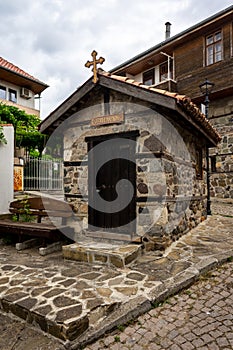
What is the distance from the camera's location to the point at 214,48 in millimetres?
12047

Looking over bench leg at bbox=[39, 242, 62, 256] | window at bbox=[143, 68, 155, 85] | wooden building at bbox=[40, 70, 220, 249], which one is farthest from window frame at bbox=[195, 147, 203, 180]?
window at bbox=[143, 68, 155, 85]

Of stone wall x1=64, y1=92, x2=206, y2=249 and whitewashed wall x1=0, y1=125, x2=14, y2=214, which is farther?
whitewashed wall x1=0, y1=125, x2=14, y2=214

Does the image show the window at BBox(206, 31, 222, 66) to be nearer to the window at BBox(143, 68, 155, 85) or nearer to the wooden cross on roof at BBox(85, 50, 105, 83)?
the window at BBox(143, 68, 155, 85)

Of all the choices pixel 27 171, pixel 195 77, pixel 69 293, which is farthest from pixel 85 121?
pixel 195 77

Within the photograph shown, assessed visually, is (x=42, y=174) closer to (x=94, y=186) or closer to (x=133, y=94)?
(x=94, y=186)

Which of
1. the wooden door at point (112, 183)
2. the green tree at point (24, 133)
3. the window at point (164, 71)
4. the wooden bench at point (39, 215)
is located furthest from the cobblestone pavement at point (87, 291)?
the window at point (164, 71)

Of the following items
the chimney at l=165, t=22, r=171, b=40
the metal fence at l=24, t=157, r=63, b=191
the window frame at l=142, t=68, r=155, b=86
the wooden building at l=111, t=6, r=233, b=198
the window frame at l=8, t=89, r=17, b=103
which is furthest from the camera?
the window frame at l=8, t=89, r=17, b=103

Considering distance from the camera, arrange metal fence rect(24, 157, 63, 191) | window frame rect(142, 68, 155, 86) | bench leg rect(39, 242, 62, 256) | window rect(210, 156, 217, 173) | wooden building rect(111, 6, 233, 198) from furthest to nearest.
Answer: window frame rect(142, 68, 155, 86)
window rect(210, 156, 217, 173)
wooden building rect(111, 6, 233, 198)
metal fence rect(24, 157, 63, 191)
bench leg rect(39, 242, 62, 256)

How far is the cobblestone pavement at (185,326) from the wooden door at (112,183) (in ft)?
6.33

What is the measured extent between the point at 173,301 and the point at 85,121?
12.6ft

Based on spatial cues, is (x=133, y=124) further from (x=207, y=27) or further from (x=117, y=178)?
(x=207, y=27)

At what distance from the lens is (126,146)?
205 inches

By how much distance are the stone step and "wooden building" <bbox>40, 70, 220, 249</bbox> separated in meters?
0.34

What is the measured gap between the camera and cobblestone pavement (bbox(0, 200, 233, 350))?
249cm
